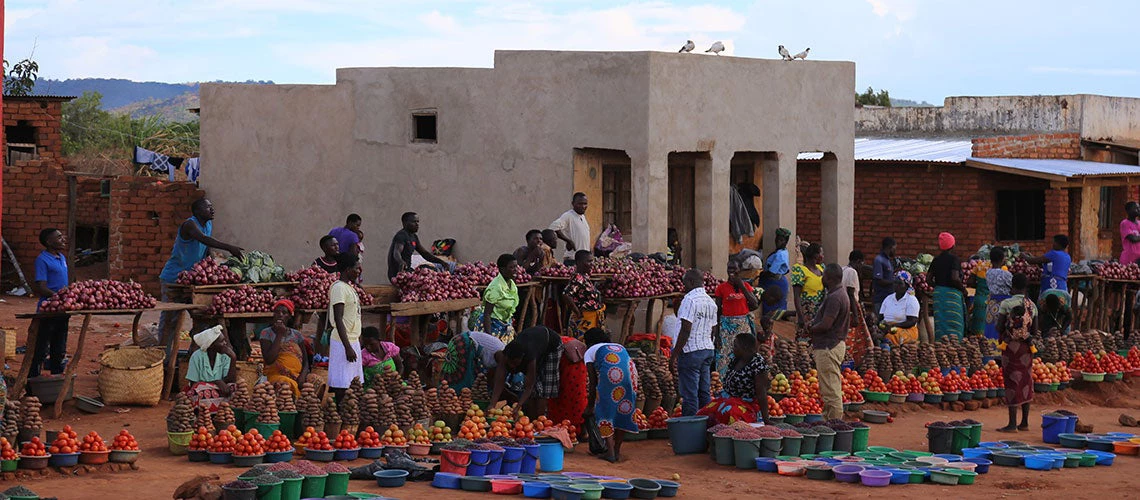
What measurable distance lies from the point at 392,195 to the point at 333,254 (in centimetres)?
434

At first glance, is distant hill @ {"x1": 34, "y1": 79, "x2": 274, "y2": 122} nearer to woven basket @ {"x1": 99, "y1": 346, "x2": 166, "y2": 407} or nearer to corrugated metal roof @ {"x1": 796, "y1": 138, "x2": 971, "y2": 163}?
corrugated metal roof @ {"x1": 796, "y1": 138, "x2": 971, "y2": 163}

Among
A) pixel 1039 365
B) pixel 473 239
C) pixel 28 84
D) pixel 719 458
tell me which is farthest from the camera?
pixel 28 84

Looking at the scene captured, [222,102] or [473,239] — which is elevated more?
[222,102]

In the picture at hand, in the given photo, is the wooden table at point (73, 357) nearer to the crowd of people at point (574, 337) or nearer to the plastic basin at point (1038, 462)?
the crowd of people at point (574, 337)

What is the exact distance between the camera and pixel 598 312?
→ 592 inches

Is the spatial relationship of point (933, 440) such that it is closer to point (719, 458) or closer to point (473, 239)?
point (719, 458)

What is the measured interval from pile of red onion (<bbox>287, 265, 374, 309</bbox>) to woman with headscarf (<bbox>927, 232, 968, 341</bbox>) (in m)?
6.81

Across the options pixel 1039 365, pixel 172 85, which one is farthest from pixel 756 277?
pixel 172 85

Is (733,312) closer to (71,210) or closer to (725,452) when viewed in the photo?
(725,452)

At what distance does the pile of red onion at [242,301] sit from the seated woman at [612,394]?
127 inches

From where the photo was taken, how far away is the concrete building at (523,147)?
17.8m

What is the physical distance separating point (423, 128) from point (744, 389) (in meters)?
7.44

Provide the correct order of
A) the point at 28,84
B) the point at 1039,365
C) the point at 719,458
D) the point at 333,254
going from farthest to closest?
1. the point at 28,84
2. the point at 1039,365
3. the point at 333,254
4. the point at 719,458

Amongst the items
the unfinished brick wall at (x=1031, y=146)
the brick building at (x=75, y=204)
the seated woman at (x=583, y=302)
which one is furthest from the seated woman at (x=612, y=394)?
the unfinished brick wall at (x=1031, y=146)
